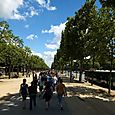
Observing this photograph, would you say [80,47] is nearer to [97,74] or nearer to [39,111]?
[97,74]

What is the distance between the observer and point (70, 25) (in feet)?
237

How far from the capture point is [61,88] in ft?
70.1

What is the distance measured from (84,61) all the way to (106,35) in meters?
35.7

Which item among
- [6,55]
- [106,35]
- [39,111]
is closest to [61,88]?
[39,111]

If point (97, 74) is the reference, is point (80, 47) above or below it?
above

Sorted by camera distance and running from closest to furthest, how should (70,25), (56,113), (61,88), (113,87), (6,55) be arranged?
1. (56,113)
2. (61,88)
3. (113,87)
4. (70,25)
5. (6,55)

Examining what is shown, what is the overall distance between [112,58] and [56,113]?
65.9 ft

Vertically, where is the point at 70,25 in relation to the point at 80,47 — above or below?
above

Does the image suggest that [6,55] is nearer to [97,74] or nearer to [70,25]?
[70,25]

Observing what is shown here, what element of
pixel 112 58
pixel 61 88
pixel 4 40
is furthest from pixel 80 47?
pixel 61 88

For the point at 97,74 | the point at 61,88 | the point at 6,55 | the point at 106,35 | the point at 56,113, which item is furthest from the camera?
the point at 6,55

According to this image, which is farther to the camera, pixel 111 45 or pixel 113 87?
pixel 113 87

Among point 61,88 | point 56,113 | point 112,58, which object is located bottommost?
point 56,113

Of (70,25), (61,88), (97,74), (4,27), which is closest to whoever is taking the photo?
(61,88)
